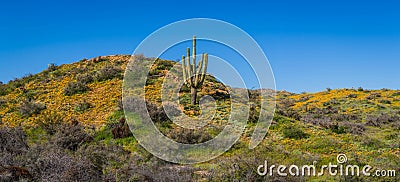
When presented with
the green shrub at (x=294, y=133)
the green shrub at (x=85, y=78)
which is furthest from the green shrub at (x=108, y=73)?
the green shrub at (x=294, y=133)

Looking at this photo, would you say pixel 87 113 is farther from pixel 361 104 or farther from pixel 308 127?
pixel 361 104

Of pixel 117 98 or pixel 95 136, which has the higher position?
pixel 117 98

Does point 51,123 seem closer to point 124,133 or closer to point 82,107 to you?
point 82,107

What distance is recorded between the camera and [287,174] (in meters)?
10.5

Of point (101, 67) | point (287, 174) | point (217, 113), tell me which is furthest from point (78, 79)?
point (287, 174)

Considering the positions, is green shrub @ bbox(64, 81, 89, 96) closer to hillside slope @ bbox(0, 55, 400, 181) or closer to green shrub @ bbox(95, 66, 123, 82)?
hillside slope @ bbox(0, 55, 400, 181)

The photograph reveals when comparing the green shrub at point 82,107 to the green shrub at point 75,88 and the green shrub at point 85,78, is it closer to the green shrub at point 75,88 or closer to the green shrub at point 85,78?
the green shrub at point 75,88

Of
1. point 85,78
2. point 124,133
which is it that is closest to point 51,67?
point 85,78

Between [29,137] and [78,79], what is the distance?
10.7 m

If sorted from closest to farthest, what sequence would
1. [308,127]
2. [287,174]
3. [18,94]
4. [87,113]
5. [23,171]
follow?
[23,171] < [287,174] < [308,127] < [87,113] < [18,94]

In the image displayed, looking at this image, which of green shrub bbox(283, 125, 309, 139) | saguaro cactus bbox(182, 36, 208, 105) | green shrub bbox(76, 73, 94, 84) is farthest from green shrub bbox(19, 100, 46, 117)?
green shrub bbox(283, 125, 309, 139)

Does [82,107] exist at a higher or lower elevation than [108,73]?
lower

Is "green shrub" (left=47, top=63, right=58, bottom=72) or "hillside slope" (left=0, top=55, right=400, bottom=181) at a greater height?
"green shrub" (left=47, top=63, right=58, bottom=72)

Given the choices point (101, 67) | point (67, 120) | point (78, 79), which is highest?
point (101, 67)
